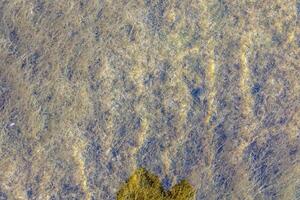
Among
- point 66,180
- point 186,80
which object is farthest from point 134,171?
point 186,80

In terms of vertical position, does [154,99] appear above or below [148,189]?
above

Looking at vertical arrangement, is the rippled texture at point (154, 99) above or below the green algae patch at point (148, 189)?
above

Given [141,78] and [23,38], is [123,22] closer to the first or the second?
[141,78]

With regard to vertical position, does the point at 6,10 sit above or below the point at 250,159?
above

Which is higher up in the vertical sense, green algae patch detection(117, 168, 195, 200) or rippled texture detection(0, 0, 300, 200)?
rippled texture detection(0, 0, 300, 200)
